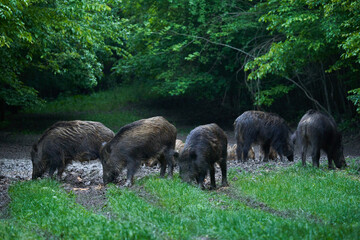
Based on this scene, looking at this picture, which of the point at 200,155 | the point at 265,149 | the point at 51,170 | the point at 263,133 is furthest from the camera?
the point at 265,149

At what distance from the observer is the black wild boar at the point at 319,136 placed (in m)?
12.5

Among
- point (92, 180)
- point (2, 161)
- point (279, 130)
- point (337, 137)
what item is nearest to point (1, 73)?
point (2, 161)

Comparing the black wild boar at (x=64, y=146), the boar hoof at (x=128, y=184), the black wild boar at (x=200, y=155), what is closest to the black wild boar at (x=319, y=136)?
the black wild boar at (x=200, y=155)

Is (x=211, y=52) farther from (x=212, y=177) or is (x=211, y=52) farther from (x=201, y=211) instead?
(x=201, y=211)

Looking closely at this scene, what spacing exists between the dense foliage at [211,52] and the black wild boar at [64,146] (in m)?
3.53

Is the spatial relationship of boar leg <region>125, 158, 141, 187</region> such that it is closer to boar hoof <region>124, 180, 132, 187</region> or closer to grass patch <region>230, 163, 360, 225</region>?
boar hoof <region>124, 180, 132, 187</region>

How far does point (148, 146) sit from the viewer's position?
446 inches

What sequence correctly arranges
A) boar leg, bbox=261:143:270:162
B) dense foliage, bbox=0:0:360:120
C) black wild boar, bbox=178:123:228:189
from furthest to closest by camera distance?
dense foliage, bbox=0:0:360:120, boar leg, bbox=261:143:270:162, black wild boar, bbox=178:123:228:189

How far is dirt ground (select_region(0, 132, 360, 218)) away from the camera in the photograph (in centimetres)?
941

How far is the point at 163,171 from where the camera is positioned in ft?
38.7

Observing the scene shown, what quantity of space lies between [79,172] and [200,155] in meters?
4.64

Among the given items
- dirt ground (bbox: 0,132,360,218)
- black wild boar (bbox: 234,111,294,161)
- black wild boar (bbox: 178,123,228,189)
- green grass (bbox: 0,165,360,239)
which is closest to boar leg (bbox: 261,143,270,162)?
black wild boar (bbox: 234,111,294,161)

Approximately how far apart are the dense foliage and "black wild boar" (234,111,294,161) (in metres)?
2.61

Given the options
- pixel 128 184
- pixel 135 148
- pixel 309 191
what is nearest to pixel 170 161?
pixel 135 148
